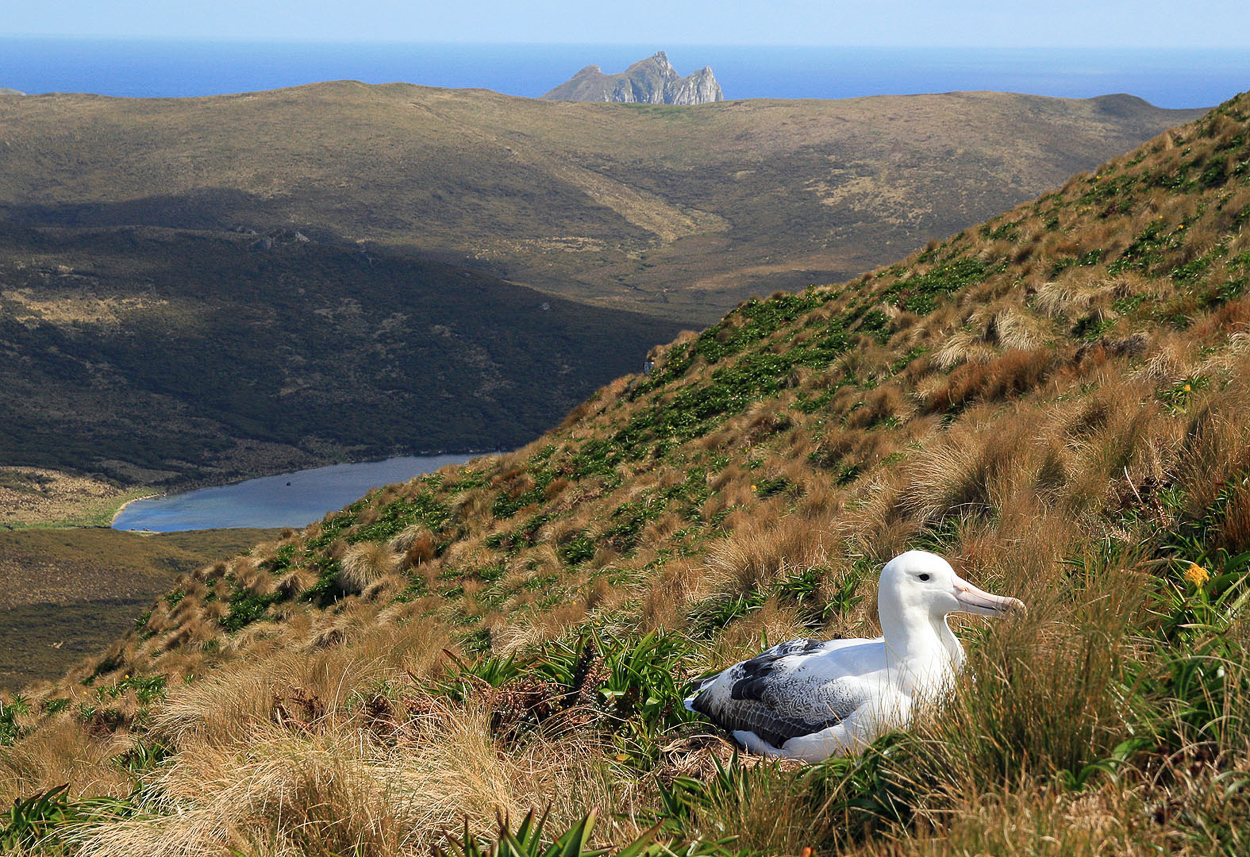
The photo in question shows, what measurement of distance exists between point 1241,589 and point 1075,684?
4.60ft

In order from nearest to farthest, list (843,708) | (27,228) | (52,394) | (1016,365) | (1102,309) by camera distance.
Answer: (843,708), (1016,365), (1102,309), (52,394), (27,228)

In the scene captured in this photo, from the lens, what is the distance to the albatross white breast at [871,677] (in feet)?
10.9

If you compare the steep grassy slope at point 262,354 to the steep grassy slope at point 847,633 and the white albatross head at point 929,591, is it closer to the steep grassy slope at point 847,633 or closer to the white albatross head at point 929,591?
the steep grassy slope at point 847,633

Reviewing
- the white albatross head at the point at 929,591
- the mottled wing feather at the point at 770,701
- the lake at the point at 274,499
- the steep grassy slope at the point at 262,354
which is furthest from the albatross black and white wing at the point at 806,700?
the steep grassy slope at the point at 262,354

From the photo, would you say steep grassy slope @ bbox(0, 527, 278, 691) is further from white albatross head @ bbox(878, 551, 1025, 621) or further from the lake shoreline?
white albatross head @ bbox(878, 551, 1025, 621)

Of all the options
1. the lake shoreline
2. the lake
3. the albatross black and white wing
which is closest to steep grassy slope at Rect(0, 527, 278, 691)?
the lake

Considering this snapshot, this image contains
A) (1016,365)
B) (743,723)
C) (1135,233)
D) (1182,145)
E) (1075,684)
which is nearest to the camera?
(1075,684)

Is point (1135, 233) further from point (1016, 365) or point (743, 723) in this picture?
point (743, 723)

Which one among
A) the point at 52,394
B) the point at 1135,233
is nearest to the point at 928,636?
the point at 1135,233

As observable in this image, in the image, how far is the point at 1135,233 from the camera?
14727mm

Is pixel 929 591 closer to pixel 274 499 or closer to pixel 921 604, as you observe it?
pixel 921 604

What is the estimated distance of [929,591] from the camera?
3498 millimetres

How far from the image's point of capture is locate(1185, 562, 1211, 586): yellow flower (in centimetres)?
368

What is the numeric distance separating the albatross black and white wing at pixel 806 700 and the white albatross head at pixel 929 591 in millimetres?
242
